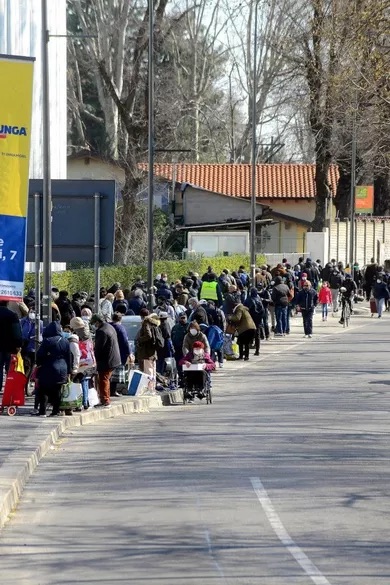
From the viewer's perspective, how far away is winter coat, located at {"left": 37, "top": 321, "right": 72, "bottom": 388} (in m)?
19.9

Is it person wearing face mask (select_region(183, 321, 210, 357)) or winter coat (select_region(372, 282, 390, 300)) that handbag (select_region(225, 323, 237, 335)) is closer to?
person wearing face mask (select_region(183, 321, 210, 357))

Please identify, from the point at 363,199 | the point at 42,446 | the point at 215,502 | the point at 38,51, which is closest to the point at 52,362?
the point at 42,446

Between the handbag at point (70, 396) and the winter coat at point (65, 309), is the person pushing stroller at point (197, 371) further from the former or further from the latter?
the handbag at point (70, 396)

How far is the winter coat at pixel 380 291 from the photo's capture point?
50.6 m

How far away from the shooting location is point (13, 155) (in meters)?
15.8

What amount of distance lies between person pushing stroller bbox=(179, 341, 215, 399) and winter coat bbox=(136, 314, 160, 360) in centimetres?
61

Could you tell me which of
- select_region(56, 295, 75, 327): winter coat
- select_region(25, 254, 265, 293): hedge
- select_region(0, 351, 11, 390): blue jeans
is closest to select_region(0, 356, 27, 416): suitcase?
select_region(0, 351, 11, 390): blue jeans

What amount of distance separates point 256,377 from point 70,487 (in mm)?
15482

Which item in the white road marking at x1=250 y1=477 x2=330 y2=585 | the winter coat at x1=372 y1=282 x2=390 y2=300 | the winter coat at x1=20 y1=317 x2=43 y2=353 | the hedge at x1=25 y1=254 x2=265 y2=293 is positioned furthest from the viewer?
the winter coat at x1=372 y1=282 x2=390 y2=300

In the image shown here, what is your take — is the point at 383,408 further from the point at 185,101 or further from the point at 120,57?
the point at 185,101

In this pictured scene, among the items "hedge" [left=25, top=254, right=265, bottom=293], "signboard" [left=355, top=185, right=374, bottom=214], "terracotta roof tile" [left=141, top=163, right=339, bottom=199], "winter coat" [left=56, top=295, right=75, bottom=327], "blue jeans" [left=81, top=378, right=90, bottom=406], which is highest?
"terracotta roof tile" [left=141, top=163, right=339, bottom=199]

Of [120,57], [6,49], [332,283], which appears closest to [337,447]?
[6,49]

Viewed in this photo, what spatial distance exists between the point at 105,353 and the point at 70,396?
188cm

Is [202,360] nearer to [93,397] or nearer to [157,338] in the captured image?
[157,338]
